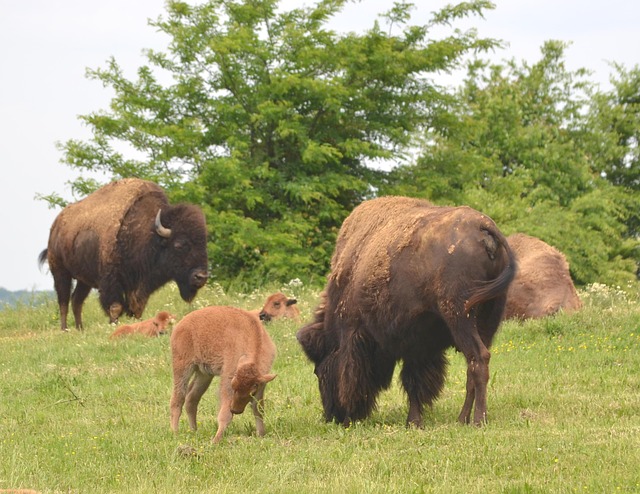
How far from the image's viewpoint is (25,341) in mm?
17484

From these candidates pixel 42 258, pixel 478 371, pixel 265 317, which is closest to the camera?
pixel 478 371

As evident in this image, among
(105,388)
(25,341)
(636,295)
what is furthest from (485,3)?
(105,388)

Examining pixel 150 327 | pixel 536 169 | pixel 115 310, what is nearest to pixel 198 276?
pixel 115 310

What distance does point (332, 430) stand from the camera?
30.8ft

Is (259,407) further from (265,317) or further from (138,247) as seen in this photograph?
(138,247)

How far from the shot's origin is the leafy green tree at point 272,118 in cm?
2616

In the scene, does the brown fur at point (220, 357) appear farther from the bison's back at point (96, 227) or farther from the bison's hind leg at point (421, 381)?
the bison's back at point (96, 227)

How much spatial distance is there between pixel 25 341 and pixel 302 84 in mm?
Answer: 11853

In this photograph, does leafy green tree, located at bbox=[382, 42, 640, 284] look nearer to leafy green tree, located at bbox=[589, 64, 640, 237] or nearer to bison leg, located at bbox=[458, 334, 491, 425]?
leafy green tree, located at bbox=[589, 64, 640, 237]

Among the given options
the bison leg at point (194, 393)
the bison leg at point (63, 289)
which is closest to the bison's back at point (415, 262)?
the bison leg at point (194, 393)

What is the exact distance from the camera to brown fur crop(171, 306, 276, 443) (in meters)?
8.95

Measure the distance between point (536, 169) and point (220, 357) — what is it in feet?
96.6

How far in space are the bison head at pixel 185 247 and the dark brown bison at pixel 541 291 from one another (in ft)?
18.8

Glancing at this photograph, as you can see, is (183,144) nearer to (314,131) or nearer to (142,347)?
(314,131)
